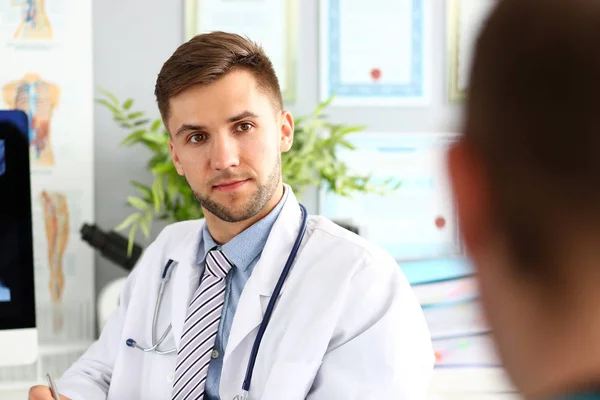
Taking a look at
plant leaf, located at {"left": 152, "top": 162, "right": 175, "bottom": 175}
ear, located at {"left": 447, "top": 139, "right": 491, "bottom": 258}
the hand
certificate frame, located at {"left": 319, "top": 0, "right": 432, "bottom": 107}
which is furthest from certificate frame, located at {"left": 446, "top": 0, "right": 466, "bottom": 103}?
ear, located at {"left": 447, "top": 139, "right": 491, "bottom": 258}

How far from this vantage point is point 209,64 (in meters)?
1.18

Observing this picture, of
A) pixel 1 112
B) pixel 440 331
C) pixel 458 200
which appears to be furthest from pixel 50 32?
pixel 458 200

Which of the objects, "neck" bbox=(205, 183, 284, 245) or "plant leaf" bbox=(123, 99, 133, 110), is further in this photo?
"plant leaf" bbox=(123, 99, 133, 110)

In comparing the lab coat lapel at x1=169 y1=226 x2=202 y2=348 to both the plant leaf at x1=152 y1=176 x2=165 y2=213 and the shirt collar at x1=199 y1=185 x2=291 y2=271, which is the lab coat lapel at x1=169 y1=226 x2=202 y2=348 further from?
the plant leaf at x1=152 y1=176 x2=165 y2=213

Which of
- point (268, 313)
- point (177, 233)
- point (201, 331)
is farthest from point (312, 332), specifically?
point (177, 233)

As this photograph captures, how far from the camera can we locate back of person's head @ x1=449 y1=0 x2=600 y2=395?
30 cm

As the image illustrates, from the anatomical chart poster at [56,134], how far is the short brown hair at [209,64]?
68 cm

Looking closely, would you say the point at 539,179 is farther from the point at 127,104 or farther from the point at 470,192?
the point at 127,104

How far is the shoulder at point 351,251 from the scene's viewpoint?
1123 mm

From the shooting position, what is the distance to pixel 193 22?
1902 millimetres

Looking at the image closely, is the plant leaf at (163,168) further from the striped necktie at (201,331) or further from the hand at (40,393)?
the hand at (40,393)

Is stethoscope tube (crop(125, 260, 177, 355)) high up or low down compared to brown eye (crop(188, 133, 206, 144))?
down

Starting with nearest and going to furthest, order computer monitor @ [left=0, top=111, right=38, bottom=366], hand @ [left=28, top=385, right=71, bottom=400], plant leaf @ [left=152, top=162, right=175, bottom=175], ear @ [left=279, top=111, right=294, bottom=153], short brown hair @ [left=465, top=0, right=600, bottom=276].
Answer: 1. short brown hair @ [left=465, top=0, right=600, bottom=276]
2. hand @ [left=28, top=385, right=71, bottom=400]
3. ear @ [left=279, top=111, right=294, bottom=153]
4. computer monitor @ [left=0, top=111, right=38, bottom=366]
5. plant leaf @ [left=152, top=162, right=175, bottom=175]

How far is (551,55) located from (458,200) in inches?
3.1
